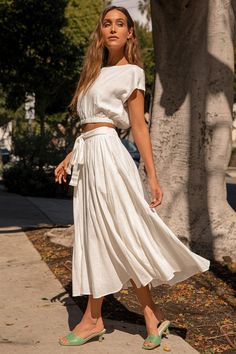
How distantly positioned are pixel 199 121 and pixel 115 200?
9.10ft

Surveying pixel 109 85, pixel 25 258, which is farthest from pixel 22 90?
pixel 109 85

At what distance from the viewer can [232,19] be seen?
6867 mm

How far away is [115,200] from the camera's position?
4.17 m

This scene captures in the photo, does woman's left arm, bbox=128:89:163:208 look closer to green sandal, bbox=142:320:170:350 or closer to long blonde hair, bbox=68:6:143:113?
long blonde hair, bbox=68:6:143:113

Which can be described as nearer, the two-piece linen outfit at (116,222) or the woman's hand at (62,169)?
the two-piece linen outfit at (116,222)

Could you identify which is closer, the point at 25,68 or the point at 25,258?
the point at 25,258

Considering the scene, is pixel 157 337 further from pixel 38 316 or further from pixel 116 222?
pixel 38 316

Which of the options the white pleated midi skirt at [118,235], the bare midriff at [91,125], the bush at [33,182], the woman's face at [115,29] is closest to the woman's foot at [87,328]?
the white pleated midi skirt at [118,235]

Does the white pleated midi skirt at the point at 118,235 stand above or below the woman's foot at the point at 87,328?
above

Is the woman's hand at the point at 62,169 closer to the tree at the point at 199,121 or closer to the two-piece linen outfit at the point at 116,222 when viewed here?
the two-piece linen outfit at the point at 116,222

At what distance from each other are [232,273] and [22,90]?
15.1m

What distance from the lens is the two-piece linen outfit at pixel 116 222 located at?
4.14 m

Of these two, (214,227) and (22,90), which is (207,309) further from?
(22,90)

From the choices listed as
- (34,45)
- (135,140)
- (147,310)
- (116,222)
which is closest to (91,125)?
(135,140)
